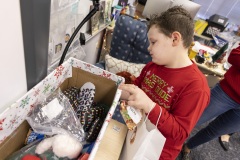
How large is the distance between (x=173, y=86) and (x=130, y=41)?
2.51ft

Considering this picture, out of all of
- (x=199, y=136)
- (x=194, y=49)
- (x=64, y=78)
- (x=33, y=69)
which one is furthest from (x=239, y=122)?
(x=33, y=69)

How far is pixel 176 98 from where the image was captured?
0.80 meters

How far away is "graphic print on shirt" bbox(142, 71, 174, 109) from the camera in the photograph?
2.74ft

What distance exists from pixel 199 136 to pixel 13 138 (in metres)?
1.52

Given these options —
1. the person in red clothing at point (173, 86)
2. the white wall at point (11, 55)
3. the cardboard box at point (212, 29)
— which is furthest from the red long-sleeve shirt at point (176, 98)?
the cardboard box at point (212, 29)

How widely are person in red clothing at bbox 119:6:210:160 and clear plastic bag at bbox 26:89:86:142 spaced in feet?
0.85

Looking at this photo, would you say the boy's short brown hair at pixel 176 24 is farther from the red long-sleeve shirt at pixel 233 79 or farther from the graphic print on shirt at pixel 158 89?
the red long-sleeve shirt at pixel 233 79

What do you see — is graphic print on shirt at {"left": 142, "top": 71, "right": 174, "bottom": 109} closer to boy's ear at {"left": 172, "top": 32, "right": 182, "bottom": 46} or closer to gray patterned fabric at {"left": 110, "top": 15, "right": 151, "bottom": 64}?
boy's ear at {"left": 172, "top": 32, "right": 182, "bottom": 46}

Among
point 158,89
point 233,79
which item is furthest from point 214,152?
point 158,89

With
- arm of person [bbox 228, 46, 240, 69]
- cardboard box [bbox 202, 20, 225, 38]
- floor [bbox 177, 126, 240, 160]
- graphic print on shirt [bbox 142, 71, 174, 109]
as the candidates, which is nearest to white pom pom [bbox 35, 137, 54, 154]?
graphic print on shirt [bbox 142, 71, 174, 109]

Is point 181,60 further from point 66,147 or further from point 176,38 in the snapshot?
point 66,147

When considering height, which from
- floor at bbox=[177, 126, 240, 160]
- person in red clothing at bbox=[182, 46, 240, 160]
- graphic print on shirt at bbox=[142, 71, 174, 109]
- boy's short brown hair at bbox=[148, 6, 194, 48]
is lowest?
floor at bbox=[177, 126, 240, 160]

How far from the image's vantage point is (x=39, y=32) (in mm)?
657

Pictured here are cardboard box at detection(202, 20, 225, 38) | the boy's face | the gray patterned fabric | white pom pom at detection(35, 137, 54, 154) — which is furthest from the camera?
cardboard box at detection(202, 20, 225, 38)
